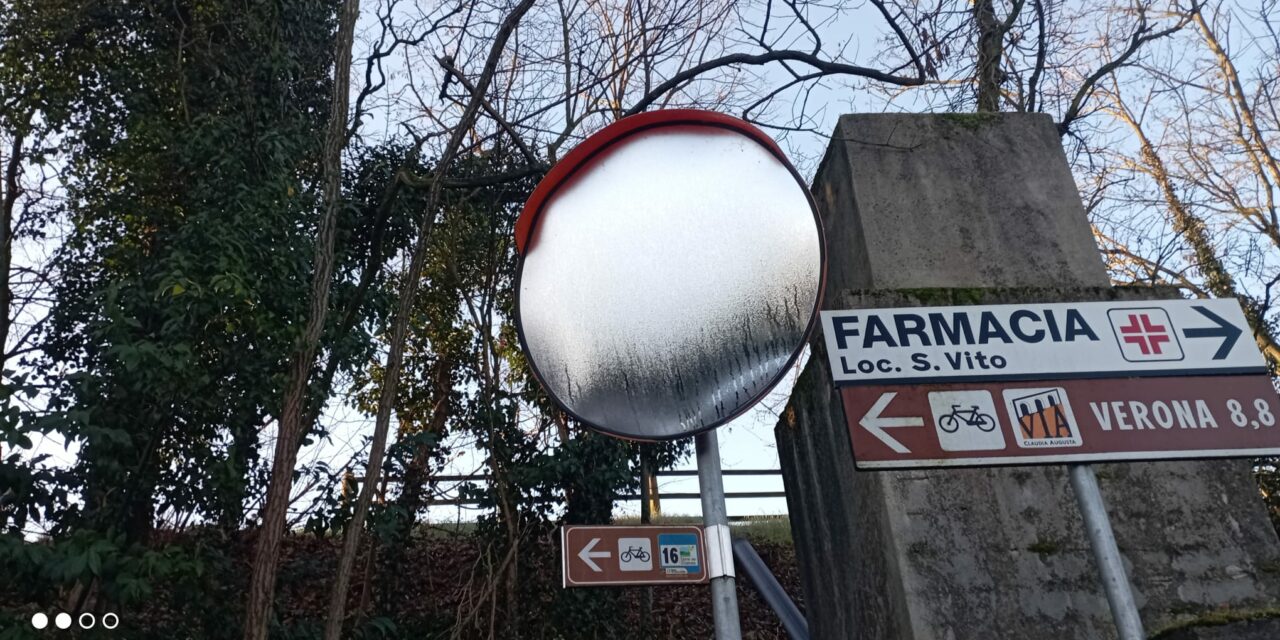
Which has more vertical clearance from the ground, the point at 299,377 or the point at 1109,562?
the point at 299,377

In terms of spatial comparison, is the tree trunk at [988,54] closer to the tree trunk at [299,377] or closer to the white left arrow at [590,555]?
the white left arrow at [590,555]

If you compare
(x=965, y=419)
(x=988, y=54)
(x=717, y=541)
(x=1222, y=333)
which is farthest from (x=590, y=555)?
(x=988, y=54)

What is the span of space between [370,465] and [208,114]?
12.7 feet

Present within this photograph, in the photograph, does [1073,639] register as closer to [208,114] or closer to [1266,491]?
[208,114]

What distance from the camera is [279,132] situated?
26.8ft

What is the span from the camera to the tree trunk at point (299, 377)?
5.54m

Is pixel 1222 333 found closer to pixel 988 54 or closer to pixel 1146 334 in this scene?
pixel 1146 334

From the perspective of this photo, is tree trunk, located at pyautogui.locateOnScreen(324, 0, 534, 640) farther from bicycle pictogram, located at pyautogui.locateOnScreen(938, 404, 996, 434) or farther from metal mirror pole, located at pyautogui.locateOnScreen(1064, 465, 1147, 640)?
metal mirror pole, located at pyautogui.locateOnScreen(1064, 465, 1147, 640)

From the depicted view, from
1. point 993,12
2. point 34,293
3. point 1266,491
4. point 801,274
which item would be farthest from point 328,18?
point 1266,491

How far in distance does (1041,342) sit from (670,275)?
99 cm

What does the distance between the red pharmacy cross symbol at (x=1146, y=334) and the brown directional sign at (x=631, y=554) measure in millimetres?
1236

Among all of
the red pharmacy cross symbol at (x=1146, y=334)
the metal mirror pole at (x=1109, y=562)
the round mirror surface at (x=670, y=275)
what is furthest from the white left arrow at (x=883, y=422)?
the red pharmacy cross symbol at (x=1146, y=334)

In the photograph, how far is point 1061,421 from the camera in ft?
6.98

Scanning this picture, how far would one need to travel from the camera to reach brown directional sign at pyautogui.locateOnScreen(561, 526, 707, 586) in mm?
2328
